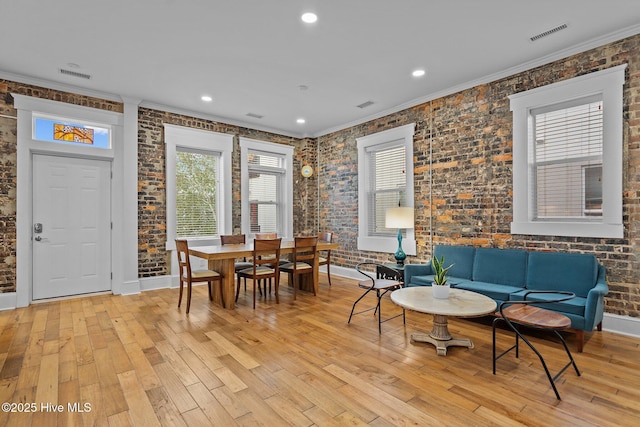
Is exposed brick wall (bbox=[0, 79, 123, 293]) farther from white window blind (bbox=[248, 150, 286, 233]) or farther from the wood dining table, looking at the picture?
white window blind (bbox=[248, 150, 286, 233])

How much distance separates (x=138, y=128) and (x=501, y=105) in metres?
5.42

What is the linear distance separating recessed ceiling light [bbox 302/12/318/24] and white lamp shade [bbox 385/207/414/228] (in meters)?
2.92

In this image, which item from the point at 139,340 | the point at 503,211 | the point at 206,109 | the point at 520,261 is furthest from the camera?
the point at 206,109

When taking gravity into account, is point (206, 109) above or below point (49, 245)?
above

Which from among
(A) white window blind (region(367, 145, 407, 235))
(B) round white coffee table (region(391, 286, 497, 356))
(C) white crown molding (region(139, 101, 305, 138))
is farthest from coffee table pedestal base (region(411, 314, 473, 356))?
(C) white crown molding (region(139, 101, 305, 138))

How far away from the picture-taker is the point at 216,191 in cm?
623

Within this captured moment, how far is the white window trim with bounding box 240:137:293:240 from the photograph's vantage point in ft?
21.2

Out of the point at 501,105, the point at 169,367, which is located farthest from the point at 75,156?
the point at 501,105

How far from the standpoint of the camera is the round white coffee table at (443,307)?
8.84 ft

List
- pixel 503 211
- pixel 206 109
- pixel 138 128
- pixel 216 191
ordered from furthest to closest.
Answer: pixel 216 191 → pixel 206 109 → pixel 138 128 → pixel 503 211

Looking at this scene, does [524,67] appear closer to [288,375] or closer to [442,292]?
[442,292]

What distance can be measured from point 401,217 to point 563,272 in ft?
6.96

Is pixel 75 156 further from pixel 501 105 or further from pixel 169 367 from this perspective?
pixel 501 105

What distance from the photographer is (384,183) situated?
19.6 feet
